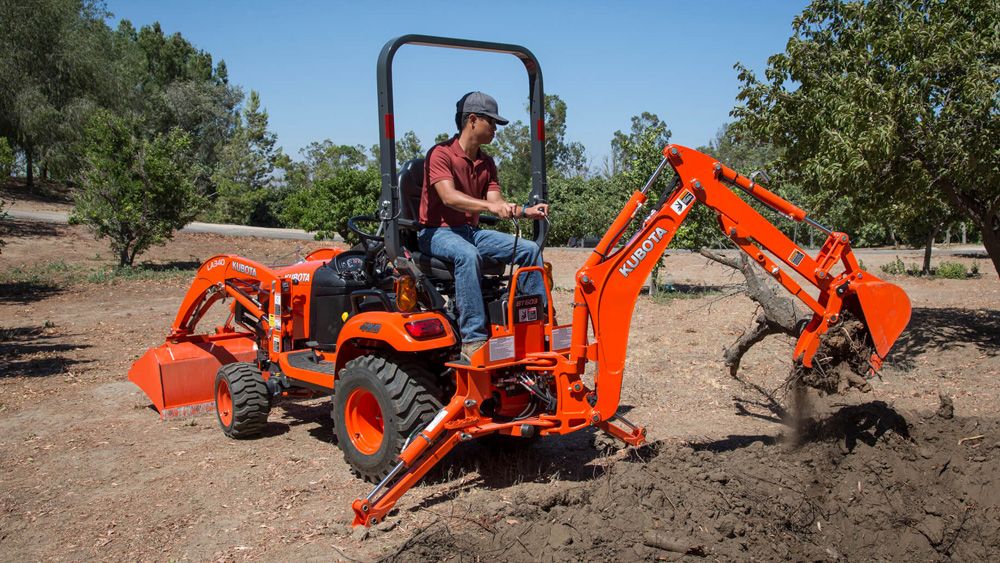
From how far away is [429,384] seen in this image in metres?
5.39

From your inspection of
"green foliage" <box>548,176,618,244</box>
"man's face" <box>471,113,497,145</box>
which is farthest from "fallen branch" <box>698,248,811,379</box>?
"green foliage" <box>548,176,618,244</box>

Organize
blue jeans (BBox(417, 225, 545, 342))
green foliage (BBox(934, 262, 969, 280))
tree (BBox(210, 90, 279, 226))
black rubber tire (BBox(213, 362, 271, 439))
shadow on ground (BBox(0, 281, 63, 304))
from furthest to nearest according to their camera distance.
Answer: tree (BBox(210, 90, 279, 226)) < green foliage (BBox(934, 262, 969, 280)) < shadow on ground (BBox(0, 281, 63, 304)) < black rubber tire (BBox(213, 362, 271, 439)) < blue jeans (BBox(417, 225, 545, 342))

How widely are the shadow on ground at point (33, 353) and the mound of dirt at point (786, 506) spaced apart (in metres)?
7.50

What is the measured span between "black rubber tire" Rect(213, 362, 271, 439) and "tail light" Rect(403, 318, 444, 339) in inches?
92.8

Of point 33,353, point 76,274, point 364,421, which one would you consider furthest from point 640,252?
point 76,274

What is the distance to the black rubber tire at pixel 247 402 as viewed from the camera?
6.84 m

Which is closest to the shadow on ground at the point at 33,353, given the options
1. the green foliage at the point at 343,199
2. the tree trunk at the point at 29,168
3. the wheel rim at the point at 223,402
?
the wheel rim at the point at 223,402

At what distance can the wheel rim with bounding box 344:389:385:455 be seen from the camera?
5.68 m

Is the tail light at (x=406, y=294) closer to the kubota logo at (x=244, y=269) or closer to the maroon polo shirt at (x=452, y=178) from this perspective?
the maroon polo shirt at (x=452, y=178)

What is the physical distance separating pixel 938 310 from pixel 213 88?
5185 centimetres

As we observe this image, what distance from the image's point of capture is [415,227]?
5.54 metres

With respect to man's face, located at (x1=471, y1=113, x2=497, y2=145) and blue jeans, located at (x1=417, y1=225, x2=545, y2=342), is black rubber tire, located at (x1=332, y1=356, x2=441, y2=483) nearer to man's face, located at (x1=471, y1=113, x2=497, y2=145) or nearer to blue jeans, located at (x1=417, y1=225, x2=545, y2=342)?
blue jeans, located at (x1=417, y1=225, x2=545, y2=342)

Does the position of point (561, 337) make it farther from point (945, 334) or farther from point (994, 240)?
point (994, 240)

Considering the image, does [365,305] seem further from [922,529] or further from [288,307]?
[922,529]
